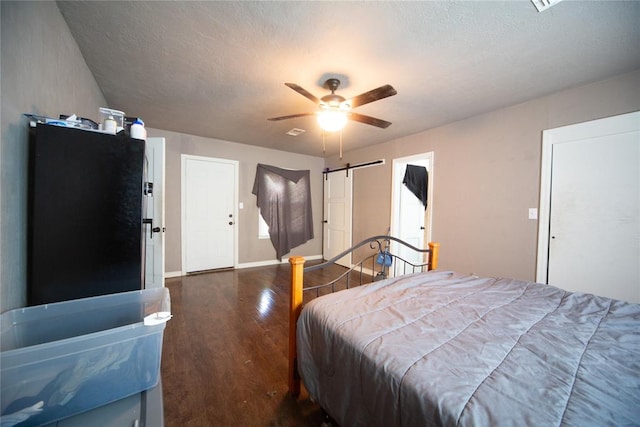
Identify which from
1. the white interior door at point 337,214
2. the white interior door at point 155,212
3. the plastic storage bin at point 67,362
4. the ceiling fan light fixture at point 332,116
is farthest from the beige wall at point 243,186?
the plastic storage bin at point 67,362

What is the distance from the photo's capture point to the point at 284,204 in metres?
4.77

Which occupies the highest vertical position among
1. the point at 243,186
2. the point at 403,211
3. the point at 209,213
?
the point at 243,186

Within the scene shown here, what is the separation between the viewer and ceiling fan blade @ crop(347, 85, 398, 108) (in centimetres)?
171

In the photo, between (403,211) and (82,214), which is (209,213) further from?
(403,211)

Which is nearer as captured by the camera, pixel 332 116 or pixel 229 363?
pixel 229 363

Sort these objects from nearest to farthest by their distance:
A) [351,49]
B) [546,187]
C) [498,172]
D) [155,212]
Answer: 1. [351,49]
2. [155,212]
3. [546,187]
4. [498,172]

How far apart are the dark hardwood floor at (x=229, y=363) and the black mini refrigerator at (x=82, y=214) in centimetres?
85

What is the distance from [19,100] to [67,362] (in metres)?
1.14

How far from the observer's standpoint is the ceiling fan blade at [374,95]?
171 cm

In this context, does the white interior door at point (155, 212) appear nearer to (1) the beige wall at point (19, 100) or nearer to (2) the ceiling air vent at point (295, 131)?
(1) the beige wall at point (19, 100)

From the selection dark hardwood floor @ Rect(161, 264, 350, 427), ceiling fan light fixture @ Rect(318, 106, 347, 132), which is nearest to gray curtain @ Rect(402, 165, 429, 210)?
ceiling fan light fixture @ Rect(318, 106, 347, 132)

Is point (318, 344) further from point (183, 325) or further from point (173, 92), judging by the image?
point (173, 92)

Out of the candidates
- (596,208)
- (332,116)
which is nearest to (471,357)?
(332,116)

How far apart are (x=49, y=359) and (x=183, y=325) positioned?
1.97 metres
